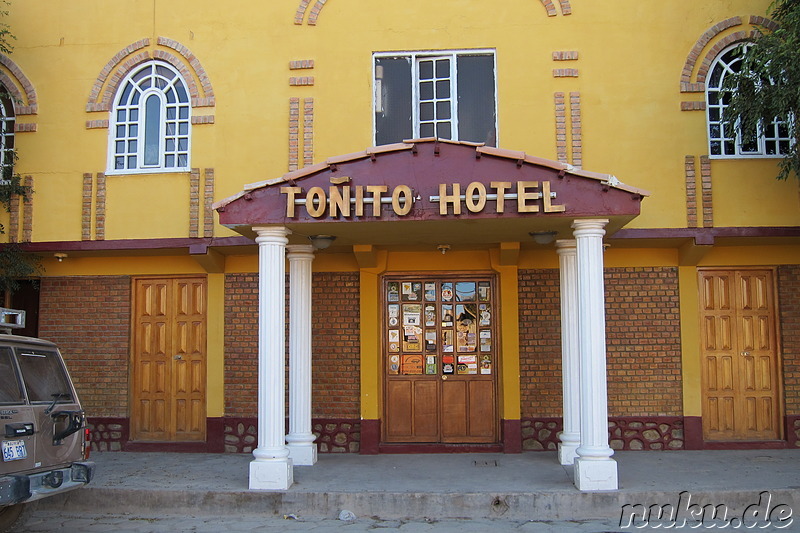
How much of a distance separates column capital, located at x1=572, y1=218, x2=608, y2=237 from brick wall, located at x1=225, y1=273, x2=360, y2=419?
3.76m

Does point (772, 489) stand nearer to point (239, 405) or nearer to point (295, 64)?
point (239, 405)

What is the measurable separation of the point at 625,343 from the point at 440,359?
104 inches

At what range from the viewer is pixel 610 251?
10.8 meters

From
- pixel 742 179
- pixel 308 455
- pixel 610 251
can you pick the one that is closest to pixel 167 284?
pixel 308 455

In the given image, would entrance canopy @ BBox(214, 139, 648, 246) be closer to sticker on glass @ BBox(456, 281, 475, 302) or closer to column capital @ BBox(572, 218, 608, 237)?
column capital @ BBox(572, 218, 608, 237)

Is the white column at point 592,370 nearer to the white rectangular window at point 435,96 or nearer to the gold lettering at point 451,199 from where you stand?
the gold lettering at point 451,199

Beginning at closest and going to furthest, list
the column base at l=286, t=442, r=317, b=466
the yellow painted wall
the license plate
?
the license plate, the column base at l=286, t=442, r=317, b=466, the yellow painted wall

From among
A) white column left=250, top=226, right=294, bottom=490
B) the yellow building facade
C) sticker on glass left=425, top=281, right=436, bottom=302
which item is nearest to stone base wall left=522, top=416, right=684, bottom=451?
the yellow building facade

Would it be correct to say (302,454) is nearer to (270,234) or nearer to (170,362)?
(170,362)

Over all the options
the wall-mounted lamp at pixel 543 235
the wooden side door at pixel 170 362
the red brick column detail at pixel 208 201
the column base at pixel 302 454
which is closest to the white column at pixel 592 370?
the wall-mounted lamp at pixel 543 235

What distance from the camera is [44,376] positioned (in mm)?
7793

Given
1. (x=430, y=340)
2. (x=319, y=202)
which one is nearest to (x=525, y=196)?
(x=319, y=202)

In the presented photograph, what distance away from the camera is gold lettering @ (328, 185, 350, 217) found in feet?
27.3

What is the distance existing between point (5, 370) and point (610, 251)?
782cm
